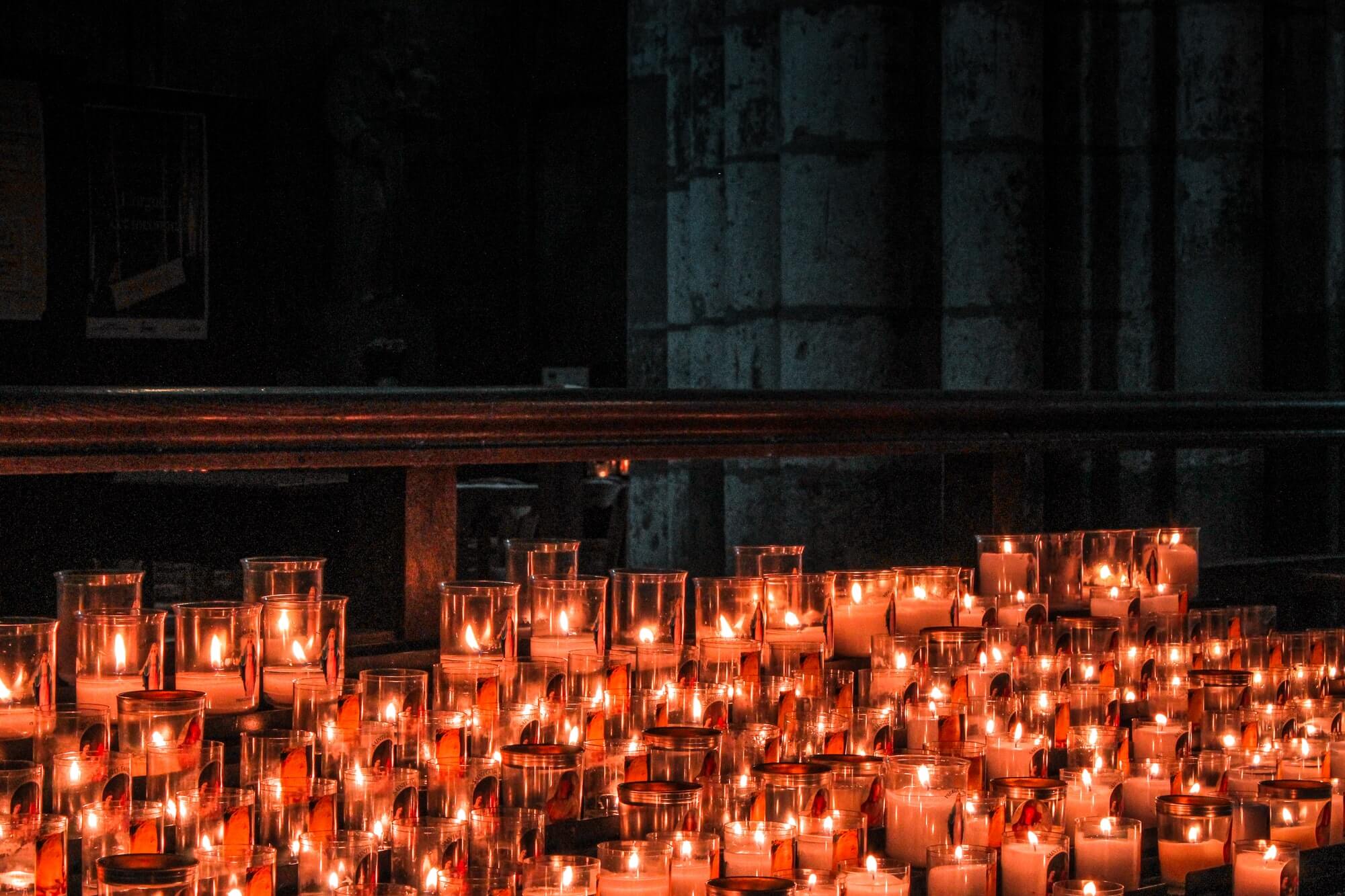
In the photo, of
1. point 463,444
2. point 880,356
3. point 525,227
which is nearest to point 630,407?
point 463,444

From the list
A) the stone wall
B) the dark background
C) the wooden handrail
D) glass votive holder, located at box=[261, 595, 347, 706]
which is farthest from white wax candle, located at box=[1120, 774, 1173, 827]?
the stone wall

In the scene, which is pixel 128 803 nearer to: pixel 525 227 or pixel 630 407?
pixel 630 407

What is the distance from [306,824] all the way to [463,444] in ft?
2.07

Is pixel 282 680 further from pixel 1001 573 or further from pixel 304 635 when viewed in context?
pixel 1001 573

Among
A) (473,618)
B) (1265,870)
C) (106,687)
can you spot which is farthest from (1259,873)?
(106,687)

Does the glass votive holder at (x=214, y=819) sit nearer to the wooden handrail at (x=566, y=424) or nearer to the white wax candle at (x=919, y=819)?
the wooden handrail at (x=566, y=424)

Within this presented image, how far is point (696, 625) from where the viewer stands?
2.82 meters

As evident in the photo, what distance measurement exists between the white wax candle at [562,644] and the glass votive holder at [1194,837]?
2.78 ft

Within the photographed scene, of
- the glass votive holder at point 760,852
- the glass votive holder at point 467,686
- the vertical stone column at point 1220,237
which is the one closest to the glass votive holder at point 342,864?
the glass votive holder at point 760,852

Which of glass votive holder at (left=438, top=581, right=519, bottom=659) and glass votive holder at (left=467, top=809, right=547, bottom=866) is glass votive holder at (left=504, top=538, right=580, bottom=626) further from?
glass votive holder at (left=467, top=809, right=547, bottom=866)

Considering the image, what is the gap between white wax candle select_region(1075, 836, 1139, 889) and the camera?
2.28 metres

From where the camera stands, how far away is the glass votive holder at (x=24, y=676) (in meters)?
2.17

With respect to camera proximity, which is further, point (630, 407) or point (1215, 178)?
point (1215, 178)

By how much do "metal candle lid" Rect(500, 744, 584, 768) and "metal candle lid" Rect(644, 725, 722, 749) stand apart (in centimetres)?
10
